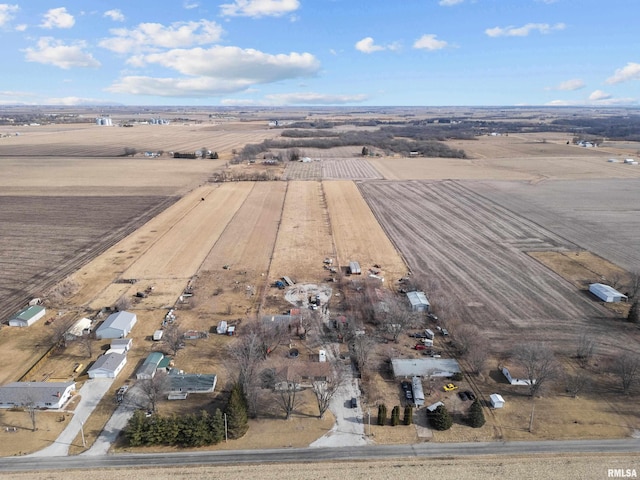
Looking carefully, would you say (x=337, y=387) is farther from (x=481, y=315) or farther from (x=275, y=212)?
(x=275, y=212)

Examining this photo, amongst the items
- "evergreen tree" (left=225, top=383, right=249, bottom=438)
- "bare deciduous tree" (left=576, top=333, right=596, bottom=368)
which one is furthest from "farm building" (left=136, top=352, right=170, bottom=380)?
"bare deciduous tree" (left=576, top=333, right=596, bottom=368)

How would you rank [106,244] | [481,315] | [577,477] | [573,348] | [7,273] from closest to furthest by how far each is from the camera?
[577,477], [573,348], [481,315], [7,273], [106,244]

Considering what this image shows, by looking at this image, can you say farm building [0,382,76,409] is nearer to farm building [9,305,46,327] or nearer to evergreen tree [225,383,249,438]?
farm building [9,305,46,327]

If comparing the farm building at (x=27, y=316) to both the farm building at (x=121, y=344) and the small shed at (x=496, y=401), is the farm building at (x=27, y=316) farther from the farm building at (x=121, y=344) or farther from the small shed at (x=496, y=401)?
the small shed at (x=496, y=401)

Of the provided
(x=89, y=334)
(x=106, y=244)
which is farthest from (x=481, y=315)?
(x=106, y=244)

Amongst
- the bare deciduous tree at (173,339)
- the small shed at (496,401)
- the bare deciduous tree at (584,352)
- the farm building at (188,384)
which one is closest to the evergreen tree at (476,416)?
the small shed at (496,401)

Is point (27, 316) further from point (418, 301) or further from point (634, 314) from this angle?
point (634, 314)

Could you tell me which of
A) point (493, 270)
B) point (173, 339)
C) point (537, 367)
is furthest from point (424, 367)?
point (493, 270)
